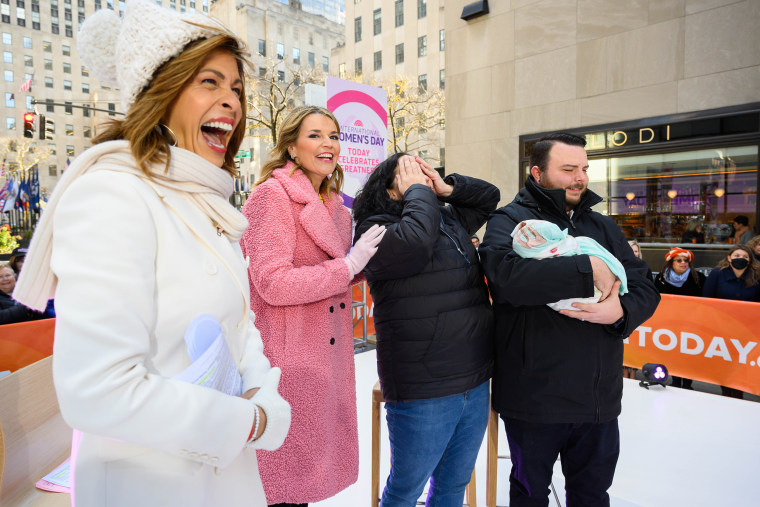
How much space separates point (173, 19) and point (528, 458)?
2195mm

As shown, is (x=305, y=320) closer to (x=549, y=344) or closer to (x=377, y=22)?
(x=549, y=344)

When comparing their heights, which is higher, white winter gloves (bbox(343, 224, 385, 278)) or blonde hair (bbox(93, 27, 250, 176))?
blonde hair (bbox(93, 27, 250, 176))

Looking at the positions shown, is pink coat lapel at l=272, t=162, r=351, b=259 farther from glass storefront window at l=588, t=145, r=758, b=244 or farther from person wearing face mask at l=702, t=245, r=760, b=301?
glass storefront window at l=588, t=145, r=758, b=244

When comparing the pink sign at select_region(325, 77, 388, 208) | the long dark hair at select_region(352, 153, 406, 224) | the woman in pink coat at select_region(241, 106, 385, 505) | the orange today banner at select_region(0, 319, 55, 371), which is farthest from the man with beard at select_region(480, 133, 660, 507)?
the orange today banner at select_region(0, 319, 55, 371)

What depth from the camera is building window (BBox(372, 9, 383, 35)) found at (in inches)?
1266

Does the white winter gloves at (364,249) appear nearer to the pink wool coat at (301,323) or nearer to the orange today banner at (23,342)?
the pink wool coat at (301,323)

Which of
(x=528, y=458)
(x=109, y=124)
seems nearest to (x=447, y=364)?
(x=528, y=458)

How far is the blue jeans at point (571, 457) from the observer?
7.06ft

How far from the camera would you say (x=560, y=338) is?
6.78 ft

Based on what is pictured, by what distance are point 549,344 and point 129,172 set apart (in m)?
1.79

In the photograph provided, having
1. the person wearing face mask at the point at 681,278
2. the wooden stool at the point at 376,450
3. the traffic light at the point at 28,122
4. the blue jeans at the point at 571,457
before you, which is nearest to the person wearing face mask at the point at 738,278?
the person wearing face mask at the point at 681,278

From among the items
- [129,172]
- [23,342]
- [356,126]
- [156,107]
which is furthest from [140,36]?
[356,126]

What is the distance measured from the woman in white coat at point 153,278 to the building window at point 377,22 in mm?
34501

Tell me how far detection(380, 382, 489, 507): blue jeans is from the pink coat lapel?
30.0 inches
